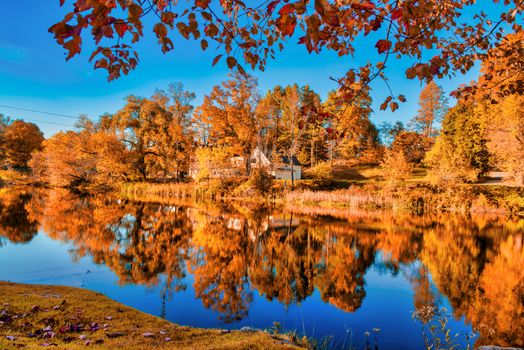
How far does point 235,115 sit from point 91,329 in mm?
28235

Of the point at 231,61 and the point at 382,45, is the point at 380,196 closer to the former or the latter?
the point at 382,45

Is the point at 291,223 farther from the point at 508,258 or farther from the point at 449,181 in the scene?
the point at 449,181

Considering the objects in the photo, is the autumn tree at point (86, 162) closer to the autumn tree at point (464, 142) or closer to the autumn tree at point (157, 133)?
the autumn tree at point (157, 133)

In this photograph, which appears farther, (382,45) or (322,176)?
(322,176)

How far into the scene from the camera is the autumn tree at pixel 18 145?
4766cm

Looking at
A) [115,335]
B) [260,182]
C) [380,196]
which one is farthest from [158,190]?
[115,335]

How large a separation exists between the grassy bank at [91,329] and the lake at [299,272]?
1281mm

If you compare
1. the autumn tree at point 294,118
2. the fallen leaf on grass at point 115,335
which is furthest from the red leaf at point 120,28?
the fallen leaf on grass at point 115,335

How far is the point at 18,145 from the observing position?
161ft

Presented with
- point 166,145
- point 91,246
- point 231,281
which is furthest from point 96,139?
point 231,281

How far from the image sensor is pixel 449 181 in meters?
23.6

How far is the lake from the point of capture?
587 centimetres

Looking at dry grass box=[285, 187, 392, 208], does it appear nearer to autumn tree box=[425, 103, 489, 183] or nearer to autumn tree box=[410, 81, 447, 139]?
autumn tree box=[425, 103, 489, 183]

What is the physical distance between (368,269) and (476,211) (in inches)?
685
